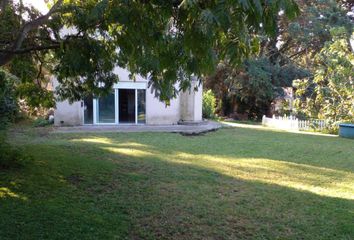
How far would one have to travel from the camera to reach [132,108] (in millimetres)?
22625

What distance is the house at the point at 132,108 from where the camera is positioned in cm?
2202

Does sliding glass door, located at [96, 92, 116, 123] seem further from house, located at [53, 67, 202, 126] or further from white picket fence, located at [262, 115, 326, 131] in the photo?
white picket fence, located at [262, 115, 326, 131]

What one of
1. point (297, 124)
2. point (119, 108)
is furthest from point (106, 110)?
point (297, 124)

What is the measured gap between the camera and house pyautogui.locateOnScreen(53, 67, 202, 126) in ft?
72.2

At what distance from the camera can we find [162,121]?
74.5ft

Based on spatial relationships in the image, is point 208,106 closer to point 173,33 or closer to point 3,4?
point 3,4

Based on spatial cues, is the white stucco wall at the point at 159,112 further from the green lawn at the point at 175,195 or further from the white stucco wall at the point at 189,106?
the green lawn at the point at 175,195

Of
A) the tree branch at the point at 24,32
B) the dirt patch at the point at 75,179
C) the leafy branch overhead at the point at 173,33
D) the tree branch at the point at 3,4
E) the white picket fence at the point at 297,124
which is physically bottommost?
the dirt patch at the point at 75,179

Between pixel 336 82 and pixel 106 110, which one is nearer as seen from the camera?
pixel 336 82

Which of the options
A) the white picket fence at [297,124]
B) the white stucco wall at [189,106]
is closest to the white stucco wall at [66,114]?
the white stucco wall at [189,106]

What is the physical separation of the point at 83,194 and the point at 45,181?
1.05 m

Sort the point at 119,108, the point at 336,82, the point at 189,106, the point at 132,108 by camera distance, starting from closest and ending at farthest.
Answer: the point at 336,82 → the point at 119,108 → the point at 132,108 → the point at 189,106

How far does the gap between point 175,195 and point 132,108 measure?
15793mm

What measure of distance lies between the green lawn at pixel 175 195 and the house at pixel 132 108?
31.1ft
